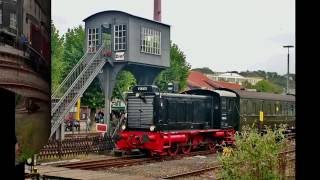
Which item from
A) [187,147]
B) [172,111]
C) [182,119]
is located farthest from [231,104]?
[172,111]

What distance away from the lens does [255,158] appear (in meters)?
9.85

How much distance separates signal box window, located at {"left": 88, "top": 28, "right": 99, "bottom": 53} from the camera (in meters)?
29.3

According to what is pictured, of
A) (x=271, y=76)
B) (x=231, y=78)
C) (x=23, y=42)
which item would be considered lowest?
(x=23, y=42)

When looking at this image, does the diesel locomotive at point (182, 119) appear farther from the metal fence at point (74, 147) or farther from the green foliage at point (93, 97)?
the green foliage at point (93, 97)

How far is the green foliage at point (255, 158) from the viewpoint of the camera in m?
9.78

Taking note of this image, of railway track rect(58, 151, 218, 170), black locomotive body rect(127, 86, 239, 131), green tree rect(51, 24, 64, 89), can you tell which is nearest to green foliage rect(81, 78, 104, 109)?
green tree rect(51, 24, 64, 89)

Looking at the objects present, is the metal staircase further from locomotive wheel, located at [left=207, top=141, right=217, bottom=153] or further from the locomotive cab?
locomotive wheel, located at [left=207, top=141, right=217, bottom=153]

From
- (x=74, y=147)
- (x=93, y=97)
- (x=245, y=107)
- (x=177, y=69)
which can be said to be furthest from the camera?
(x=177, y=69)

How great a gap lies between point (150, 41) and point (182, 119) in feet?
35.5

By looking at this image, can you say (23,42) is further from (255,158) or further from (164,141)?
(164,141)

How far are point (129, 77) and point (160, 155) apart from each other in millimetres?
27142

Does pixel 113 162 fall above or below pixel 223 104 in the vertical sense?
below

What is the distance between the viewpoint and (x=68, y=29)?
53531 millimetres

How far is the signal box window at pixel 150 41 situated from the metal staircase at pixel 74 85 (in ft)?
9.03
